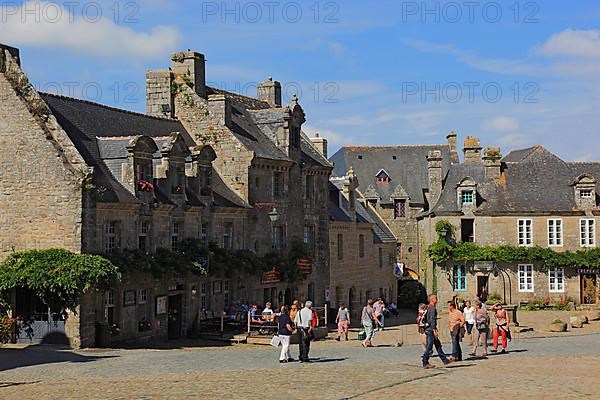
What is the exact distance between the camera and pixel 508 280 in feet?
161

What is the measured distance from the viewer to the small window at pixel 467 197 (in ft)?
164

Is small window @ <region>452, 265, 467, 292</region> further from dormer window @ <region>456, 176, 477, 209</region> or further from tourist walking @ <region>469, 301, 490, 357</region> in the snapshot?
tourist walking @ <region>469, 301, 490, 357</region>

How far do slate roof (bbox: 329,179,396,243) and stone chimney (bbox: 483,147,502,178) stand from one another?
7.13 m

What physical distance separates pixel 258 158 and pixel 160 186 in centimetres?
710

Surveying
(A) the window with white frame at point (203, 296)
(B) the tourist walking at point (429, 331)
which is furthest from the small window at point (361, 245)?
(B) the tourist walking at point (429, 331)

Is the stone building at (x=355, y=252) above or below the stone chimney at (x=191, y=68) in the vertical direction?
below

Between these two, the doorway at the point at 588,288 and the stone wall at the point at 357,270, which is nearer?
the stone wall at the point at 357,270

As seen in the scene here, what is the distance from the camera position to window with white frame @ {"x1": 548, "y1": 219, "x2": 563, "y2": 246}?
162 ft

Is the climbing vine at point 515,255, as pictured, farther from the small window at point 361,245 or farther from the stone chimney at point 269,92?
the stone chimney at point 269,92

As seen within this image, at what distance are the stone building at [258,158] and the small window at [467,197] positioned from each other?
10.2m

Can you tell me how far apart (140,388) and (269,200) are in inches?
842

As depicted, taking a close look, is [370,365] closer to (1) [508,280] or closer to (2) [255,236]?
(2) [255,236]

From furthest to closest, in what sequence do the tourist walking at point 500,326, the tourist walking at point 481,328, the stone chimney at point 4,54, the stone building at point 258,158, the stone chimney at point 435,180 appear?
the stone chimney at point 435,180
the stone building at point 258,158
the stone chimney at point 4,54
the tourist walking at point 500,326
the tourist walking at point 481,328

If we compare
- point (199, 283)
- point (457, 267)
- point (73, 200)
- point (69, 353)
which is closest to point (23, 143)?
point (73, 200)
